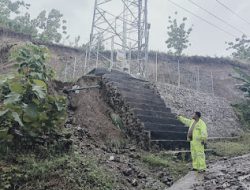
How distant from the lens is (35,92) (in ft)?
15.9

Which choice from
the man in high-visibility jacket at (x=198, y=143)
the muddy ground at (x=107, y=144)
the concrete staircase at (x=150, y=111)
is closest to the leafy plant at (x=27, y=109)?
the muddy ground at (x=107, y=144)

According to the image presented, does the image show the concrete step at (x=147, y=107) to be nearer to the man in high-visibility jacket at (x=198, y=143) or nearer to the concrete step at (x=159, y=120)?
the concrete step at (x=159, y=120)

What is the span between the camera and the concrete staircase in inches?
312

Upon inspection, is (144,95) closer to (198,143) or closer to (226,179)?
(198,143)

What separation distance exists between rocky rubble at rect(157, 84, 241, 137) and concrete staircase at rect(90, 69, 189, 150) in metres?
1.19

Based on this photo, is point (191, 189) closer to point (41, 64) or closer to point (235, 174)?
point (235, 174)

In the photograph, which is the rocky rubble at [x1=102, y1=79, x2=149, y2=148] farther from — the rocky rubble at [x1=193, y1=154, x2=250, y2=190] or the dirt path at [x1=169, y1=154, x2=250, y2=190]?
the rocky rubble at [x1=193, y1=154, x2=250, y2=190]

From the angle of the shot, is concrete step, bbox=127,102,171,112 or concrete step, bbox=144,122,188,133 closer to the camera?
concrete step, bbox=144,122,188,133

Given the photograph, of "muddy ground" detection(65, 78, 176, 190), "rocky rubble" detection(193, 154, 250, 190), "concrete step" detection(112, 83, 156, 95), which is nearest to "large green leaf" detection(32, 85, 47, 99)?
"muddy ground" detection(65, 78, 176, 190)

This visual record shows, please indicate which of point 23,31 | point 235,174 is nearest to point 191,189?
point 235,174

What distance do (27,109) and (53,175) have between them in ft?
3.67

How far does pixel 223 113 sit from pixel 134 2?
20.2ft

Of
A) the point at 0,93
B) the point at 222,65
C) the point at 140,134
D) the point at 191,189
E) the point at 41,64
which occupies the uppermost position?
the point at 222,65

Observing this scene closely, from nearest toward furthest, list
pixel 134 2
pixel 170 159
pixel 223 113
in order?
1. pixel 170 159
2. pixel 134 2
3. pixel 223 113
